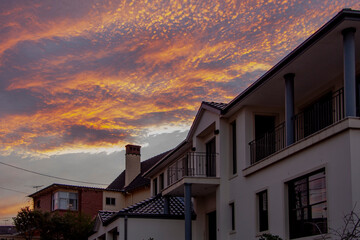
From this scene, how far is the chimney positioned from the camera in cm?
A: 4997

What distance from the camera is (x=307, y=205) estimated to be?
58.7ft

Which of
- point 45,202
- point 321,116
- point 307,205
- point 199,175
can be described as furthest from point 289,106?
point 45,202

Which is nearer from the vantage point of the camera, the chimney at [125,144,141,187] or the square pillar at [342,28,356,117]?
the square pillar at [342,28,356,117]

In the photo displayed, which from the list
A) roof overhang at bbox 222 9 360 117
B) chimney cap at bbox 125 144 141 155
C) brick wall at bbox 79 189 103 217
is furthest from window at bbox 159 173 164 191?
brick wall at bbox 79 189 103 217

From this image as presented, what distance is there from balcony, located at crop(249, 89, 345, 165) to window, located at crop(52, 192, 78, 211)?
3139 cm

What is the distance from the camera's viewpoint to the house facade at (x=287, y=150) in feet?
51.8

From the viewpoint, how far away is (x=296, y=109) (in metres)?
22.2

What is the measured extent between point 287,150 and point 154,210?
1297 cm

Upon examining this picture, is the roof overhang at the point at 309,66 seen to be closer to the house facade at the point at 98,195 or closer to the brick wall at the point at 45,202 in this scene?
the house facade at the point at 98,195

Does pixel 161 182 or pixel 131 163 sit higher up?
pixel 131 163

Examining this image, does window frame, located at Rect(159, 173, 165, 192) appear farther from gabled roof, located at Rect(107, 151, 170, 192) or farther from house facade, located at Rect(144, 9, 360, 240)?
gabled roof, located at Rect(107, 151, 170, 192)

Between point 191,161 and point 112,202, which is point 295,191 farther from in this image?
point 112,202

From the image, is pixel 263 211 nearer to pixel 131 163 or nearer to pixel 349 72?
pixel 349 72

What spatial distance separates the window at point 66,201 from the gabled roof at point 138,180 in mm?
4175
